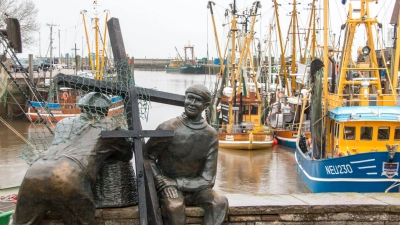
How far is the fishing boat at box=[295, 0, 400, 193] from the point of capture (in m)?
14.6

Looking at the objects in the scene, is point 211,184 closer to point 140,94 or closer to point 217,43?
point 140,94

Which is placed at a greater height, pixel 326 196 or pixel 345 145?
pixel 326 196

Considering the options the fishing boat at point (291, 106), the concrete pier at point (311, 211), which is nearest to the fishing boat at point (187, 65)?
the fishing boat at point (291, 106)

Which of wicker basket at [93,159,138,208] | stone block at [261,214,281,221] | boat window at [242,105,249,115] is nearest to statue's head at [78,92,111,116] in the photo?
wicker basket at [93,159,138,208]

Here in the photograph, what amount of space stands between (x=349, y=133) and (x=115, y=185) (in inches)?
477

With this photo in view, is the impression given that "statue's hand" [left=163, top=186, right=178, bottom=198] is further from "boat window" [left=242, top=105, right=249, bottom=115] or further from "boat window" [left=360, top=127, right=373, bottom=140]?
"boat window" [left=242, top=105, right=249, bottom=115]

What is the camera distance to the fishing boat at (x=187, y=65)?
11438 cm

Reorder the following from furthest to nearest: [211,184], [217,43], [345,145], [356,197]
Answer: [217,43], [345,145], [356,197], [211,184]

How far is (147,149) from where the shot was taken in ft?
16.5

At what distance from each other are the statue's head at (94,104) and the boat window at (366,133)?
12119 millimetres

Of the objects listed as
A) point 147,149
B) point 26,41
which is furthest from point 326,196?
point 26,41

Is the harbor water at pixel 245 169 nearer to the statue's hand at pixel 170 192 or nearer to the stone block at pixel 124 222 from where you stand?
the stone block at pixel 124 222

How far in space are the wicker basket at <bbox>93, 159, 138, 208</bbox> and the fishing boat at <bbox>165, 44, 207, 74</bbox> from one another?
105665 millimetres

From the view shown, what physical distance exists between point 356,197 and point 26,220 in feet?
10.2
